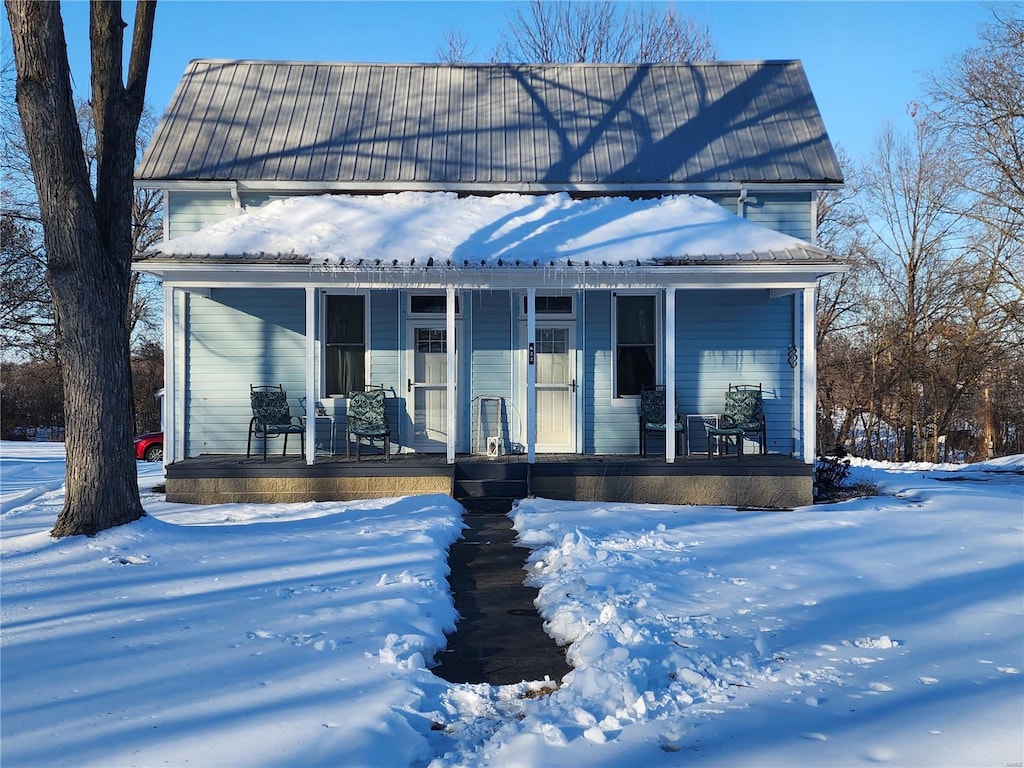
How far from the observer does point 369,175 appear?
1195 centimetres

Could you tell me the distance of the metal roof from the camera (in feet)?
39.1

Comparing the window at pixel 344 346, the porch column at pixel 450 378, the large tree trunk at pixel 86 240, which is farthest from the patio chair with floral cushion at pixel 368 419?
the large tree trunk at pixel 86 240

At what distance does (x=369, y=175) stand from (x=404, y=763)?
10.0 m

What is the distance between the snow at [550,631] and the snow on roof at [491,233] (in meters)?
3.67

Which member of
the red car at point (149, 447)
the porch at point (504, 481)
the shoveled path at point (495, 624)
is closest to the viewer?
the shoveled path at point (495, 624)

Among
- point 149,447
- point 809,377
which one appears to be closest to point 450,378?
point 809,377

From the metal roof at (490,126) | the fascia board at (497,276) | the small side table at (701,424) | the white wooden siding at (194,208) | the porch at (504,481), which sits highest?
the metal roof at (490,126)

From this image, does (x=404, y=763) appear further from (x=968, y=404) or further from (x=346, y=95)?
(x=968, y=404)

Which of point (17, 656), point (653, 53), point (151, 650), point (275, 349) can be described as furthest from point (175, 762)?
point (653, 53)

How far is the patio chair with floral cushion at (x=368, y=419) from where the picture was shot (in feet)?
35.0

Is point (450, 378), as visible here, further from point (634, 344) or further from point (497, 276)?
point (634, 344)

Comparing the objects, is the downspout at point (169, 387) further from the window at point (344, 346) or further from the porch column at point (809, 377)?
the porch column at point (809, 377)

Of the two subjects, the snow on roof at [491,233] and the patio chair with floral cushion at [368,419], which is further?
the patio chair with floral cushion at [368,419]

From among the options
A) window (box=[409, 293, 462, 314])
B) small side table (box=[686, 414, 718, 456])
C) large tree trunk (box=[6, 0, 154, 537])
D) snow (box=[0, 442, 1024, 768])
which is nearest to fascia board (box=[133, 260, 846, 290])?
window (box=[409, 293, 462, 314])
